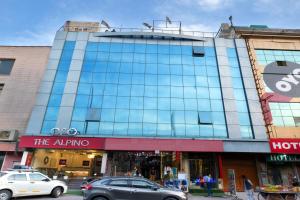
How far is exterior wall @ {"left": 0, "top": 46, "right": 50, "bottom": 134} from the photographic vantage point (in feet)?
84.6

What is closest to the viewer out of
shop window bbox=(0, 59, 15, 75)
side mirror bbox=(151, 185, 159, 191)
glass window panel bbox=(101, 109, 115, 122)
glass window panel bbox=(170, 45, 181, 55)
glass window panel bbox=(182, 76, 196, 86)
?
side mirror bbox=(151, 185, 159, 191)

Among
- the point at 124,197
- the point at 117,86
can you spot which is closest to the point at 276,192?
the point at 124,197

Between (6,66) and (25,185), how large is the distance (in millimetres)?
20559

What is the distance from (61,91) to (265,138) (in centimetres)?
2205

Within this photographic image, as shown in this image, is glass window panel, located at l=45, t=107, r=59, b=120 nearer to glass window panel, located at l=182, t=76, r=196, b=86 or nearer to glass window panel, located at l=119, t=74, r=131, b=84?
glass window panel, located at l=119, t=74, r=131, b=84

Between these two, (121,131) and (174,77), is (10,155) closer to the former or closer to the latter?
(121,131)

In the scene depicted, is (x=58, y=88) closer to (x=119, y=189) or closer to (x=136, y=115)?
(x=136, y=115)

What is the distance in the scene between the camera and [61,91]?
25.9 m

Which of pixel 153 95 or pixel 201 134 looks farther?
pixel 153 95

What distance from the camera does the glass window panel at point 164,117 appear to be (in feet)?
80.6

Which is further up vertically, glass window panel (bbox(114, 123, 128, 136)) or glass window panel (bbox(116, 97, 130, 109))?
glass window panel (bbox(116, 97, 130, 109))

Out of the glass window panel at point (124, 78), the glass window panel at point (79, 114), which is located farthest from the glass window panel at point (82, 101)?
the glass window panel at point (124, 78)

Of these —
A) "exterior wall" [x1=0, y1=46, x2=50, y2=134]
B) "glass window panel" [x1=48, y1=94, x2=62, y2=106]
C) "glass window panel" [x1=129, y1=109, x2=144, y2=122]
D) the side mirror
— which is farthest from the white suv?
"exterior wall" [x1=0, y1=46, x2=50, y2=134]

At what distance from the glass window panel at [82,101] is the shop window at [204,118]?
40.0ft
